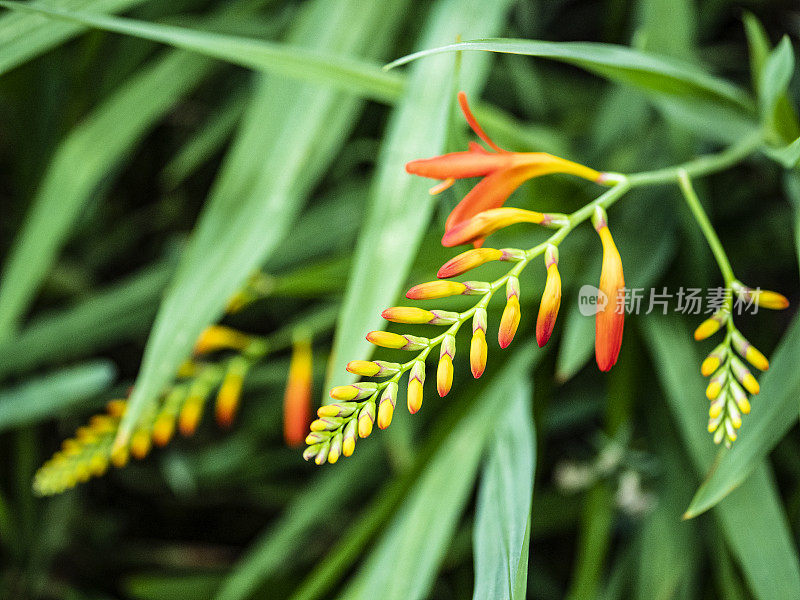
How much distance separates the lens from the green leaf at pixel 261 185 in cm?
42

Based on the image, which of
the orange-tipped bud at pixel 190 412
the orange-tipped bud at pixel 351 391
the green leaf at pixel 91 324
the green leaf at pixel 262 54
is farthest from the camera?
the green leaf at pixel 91 324

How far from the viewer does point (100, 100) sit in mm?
725

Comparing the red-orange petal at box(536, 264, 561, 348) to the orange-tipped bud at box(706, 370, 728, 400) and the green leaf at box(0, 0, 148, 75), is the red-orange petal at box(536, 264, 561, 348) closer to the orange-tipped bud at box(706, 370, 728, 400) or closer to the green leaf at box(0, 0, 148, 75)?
the orange-tipped bud at box(706, 370, 728, 400)

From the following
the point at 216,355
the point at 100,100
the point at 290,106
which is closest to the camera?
the point at 290,106

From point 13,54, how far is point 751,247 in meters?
0.63

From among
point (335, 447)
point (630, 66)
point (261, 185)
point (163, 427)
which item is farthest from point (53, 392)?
point (630, 66)

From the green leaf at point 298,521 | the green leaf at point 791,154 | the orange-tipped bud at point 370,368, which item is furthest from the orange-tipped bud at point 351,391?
the green leaf at point 298,521

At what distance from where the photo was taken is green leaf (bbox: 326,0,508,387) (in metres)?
0.38

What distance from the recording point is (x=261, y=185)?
47 cm

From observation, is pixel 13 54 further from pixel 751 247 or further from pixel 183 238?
pixel 751 247

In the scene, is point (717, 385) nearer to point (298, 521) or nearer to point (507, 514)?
point (507, 514)

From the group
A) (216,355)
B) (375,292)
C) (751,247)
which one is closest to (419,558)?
(375,292)

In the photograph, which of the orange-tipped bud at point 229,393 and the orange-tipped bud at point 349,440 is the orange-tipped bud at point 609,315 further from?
the orange-tipped bud at point 229,393

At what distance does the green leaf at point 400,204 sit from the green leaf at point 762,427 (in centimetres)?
20
